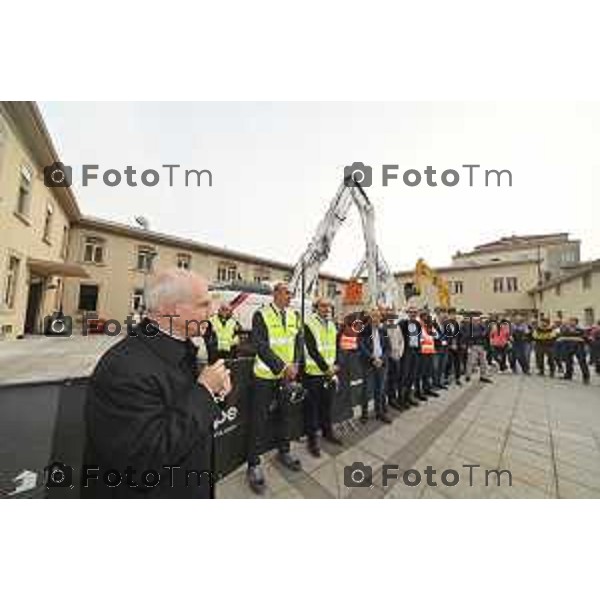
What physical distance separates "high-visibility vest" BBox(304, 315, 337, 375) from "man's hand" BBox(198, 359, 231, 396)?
2.51 meters

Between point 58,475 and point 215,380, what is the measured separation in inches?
81.8

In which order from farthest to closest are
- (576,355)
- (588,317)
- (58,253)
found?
(588,317)
(58,253)
(576,355)

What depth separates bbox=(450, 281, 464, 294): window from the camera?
1368 inches

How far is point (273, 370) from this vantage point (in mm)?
3301

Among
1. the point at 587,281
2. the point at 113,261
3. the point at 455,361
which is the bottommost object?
the point at 455,361

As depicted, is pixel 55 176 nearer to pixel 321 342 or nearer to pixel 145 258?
pixel 145 258

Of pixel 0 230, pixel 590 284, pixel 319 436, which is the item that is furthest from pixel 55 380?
pixel 590 284

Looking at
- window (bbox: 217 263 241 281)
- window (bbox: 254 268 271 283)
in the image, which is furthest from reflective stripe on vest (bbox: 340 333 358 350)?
window (bbox: 254 268 271 283)

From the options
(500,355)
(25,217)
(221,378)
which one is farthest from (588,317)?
(25,217)

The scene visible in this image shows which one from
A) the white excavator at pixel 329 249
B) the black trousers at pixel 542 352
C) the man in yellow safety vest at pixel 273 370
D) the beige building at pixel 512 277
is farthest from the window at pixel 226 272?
the man in yellow safety vest at pixel 273 370

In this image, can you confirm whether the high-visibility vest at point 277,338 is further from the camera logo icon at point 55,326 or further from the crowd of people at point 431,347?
the camera logo icon at point 55,326

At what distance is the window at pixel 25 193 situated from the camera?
11.2 meters

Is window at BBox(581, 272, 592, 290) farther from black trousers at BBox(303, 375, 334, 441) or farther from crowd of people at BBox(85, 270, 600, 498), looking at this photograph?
black trousers at BBox(303, 375, 334, 441)

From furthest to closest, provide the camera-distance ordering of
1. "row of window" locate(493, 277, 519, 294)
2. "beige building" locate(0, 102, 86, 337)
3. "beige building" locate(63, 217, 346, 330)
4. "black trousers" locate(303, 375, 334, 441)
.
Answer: "row of window" locate(493, 277, 519, 294) → "beige building" locate(63, 217, 346, 330) → "beige building" locate(0, 102, 86, 337) → "black trousers" locate(303, 375, 334, 441)
